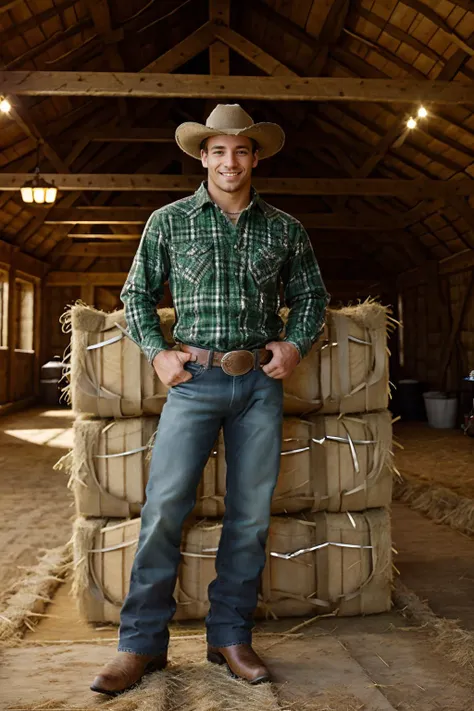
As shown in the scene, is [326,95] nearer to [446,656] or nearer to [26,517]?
[26,517]

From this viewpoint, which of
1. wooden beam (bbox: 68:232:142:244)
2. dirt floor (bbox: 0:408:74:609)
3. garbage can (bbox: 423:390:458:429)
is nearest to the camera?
dirt floor (bbox: 0:408:74:609)

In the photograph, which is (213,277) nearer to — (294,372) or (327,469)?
(294,372)

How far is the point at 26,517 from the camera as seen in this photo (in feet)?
14.3

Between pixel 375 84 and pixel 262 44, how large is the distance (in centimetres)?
321

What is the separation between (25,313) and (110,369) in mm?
11716

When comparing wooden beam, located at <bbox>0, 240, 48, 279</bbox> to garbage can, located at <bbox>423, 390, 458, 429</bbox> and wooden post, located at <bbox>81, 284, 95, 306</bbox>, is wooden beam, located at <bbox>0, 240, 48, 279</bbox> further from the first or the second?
garbage can, located at <bbox>423, 390, 458, 429</bbox>

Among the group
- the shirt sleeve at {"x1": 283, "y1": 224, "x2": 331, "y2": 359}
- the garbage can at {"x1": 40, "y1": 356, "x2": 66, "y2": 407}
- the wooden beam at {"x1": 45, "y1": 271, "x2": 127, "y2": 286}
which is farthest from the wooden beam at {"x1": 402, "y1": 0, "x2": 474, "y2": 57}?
the garbage can at {"x1": 40, "y1": 356, "x2": 66, "y2": 407}

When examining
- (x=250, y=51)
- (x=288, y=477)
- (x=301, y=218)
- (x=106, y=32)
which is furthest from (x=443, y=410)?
(x=288, y=477)

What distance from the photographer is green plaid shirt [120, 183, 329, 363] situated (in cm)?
209

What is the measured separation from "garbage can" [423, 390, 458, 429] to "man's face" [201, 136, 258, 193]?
828 centimetres

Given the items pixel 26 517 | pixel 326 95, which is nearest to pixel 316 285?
pixel 26 517

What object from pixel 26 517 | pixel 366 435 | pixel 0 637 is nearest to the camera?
pixel 0 637

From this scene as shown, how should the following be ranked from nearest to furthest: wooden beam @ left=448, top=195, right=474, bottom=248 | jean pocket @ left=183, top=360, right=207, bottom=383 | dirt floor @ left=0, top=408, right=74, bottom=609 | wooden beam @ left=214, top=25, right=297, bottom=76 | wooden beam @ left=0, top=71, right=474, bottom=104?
jean pocket @ left=183, top=360, right=207, bottom=383
dirt floor @ left=0, top=408, right=74, bottom=609
wooden beam @ left=0, top=71, right=474, bottom=104
wooden beam @ left=214, top=25, right=297, bottom=76
wooden beam @ left=448, top=195, right=474, bottom=248

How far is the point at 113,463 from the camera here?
250 centimetres
